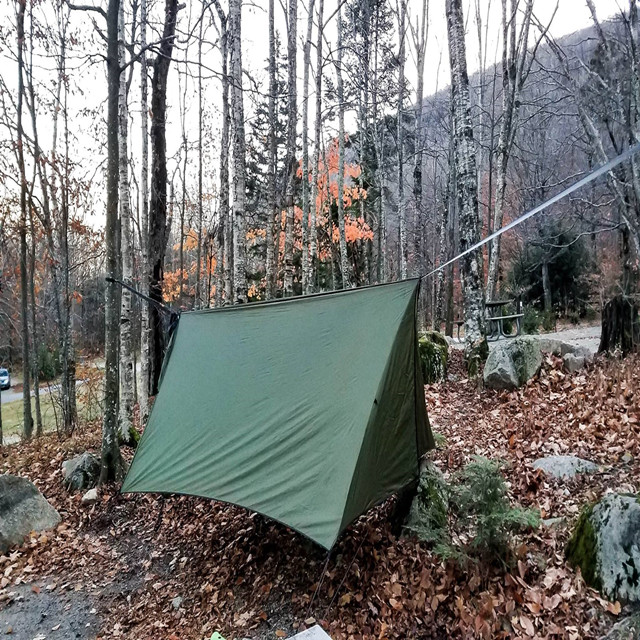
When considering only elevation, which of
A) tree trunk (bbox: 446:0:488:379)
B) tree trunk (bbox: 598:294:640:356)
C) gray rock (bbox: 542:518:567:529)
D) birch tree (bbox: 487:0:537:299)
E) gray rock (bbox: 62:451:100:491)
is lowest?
gray rock (bbox: 62:451:100:491)

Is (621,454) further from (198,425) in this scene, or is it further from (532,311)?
(532,311)

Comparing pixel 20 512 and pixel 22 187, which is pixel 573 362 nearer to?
pixel 20 512

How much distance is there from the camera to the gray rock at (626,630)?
1732mm

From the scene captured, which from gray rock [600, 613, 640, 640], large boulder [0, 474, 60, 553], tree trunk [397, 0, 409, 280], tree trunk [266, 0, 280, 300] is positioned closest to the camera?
gray rock [600, 613, 640, 640]

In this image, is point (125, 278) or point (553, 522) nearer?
point (553, 522)

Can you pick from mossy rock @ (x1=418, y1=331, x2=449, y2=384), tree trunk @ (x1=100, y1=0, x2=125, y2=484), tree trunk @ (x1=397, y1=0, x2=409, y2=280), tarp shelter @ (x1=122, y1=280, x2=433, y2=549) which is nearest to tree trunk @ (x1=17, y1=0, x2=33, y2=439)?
tree trunk @ (x1=100, y1=0, x2=125, y2=484)

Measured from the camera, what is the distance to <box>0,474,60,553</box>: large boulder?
337cm

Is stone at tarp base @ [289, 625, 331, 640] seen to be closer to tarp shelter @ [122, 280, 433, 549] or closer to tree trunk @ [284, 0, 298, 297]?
tarp shelter @ [122, 280, 433, 549]

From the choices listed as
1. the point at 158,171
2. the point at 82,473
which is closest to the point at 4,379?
the point at 158,171

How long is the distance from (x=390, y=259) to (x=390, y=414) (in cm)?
1588

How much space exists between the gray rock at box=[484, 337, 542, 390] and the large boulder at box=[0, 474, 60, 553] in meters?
4.59

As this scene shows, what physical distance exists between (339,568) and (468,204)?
14.6 ft

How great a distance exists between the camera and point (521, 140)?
13.9 meters

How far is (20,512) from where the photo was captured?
3510 mm
